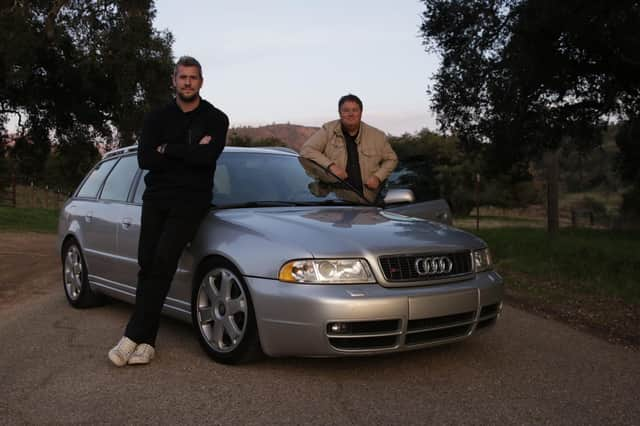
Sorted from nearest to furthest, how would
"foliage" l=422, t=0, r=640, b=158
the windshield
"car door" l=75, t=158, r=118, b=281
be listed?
the windshield, "car door" l=75, t=158, r=118, b=281, "foliage" l=422, t=0, r=640, b=158

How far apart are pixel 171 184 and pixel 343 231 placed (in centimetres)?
127

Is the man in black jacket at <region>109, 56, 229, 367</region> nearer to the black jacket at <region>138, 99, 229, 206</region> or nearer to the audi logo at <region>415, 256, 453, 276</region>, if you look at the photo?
the black jacket at <region>138, 99, 229, 206</region>

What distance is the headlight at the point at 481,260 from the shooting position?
16.0 feet

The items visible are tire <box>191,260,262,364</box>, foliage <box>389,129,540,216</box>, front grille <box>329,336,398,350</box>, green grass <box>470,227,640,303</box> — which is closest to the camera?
front grille <box>329,336,398,350</box>

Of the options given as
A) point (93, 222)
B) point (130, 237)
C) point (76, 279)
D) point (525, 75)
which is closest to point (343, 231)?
point (130, 237)

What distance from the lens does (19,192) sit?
32062mm

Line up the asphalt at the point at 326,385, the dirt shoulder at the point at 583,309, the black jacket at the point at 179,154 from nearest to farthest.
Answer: the asphalt at the point at 326,385 → the black jacket at the point at 179,154 → the dirt shoulder at the point at 583,309

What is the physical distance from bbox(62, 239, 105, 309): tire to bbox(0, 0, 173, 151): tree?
12.8 m

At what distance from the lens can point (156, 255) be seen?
16.2ft

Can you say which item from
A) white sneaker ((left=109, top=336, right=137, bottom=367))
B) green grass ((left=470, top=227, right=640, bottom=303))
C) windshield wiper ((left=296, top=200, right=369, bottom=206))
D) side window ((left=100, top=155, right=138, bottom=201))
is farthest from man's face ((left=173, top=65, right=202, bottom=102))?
green grass ((left=470, top=227, right=640, bottom=303))

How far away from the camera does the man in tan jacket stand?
6742mm

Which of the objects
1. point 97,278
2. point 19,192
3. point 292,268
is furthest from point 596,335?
point 19,192

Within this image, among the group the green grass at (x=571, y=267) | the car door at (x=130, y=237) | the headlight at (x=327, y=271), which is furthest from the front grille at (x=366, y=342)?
the green grass at (x=571, y=267)

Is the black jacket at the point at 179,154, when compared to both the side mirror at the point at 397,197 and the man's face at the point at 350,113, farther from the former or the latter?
the man's face at the point at 350,113
